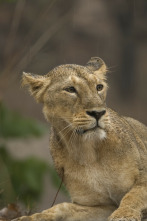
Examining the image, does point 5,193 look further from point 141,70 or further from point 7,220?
point 141,70

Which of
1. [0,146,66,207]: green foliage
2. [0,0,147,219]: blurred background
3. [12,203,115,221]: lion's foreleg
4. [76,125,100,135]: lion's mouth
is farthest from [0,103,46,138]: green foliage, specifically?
[0,0,147,219]: blurred background

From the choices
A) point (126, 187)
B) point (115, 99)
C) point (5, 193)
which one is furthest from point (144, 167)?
point (115, 99)

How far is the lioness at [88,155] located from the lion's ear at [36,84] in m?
0.01

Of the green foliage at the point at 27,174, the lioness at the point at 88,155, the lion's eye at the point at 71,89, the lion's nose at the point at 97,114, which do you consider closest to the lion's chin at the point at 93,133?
the lioness at the point at 88,155

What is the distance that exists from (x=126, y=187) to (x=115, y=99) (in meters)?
13.2

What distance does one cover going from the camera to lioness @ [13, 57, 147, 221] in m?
6.70

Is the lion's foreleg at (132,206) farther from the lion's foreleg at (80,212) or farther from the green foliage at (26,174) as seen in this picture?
the green foliage at (26,174)

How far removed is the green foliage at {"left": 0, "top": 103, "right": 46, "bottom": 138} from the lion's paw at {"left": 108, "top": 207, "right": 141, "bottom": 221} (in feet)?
16.8

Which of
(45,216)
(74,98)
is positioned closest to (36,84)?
(74,98)

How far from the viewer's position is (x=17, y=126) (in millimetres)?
11859

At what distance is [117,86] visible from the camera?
67.1 feet

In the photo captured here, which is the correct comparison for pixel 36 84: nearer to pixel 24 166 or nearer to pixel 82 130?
pixel 82 130

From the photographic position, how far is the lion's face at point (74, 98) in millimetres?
6508

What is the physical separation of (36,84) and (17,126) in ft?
15.2
